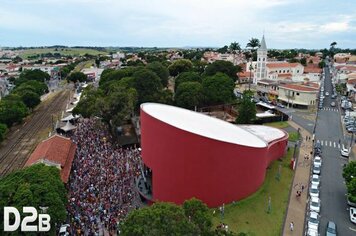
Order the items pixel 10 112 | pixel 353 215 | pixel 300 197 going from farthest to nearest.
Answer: pixel 10 112 → pixel 300 197 → pixel 353 215

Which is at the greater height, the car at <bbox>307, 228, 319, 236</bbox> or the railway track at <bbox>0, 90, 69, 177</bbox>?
the car at <bbox>307, 228, 319, 236</bbox>

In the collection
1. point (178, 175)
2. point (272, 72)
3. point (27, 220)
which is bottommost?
point (27, 220)

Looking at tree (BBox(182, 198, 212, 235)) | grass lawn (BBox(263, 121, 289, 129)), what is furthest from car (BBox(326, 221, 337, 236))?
grass lawn (BBox(263, 121, 289, 129))

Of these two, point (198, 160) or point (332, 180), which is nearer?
point (198, 160)

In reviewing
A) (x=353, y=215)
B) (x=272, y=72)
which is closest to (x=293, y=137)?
(x=353, y=215)

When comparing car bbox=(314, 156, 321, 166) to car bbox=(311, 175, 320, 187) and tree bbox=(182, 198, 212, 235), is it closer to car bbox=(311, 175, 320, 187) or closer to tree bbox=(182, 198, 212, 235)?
car bbox=(311, 175, 320, 187)

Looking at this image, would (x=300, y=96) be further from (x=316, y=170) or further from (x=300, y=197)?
(x=300, y=197)
